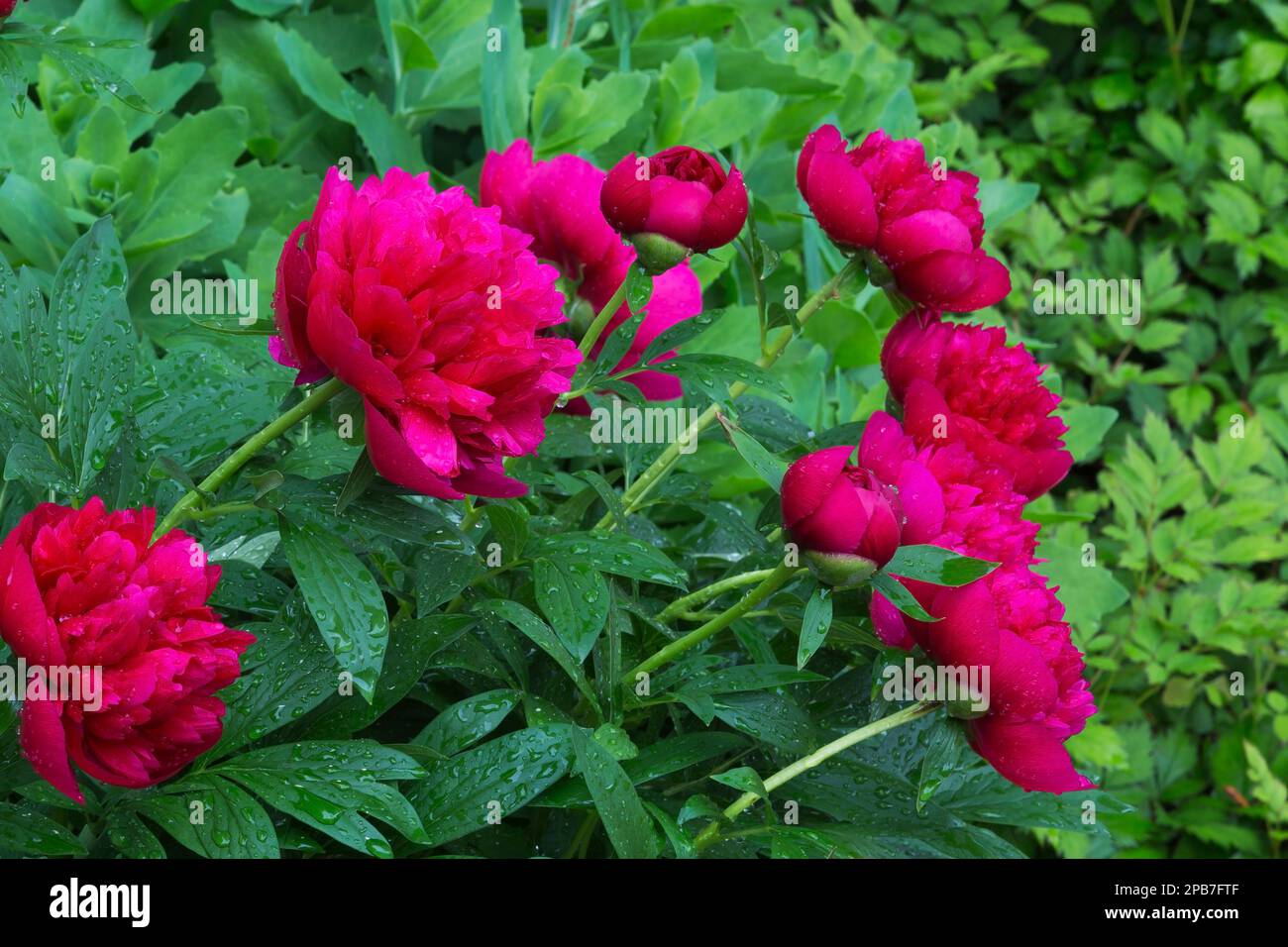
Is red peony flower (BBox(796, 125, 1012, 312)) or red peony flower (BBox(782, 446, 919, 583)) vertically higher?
red peony flower (BBox(796, 125, 1012, 312))

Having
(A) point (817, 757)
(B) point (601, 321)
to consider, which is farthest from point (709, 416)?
(A) point (817, 757)

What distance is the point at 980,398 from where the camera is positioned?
0.69 meters

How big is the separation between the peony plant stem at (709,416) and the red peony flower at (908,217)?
2 centimetres

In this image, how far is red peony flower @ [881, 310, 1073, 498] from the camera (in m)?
0.68

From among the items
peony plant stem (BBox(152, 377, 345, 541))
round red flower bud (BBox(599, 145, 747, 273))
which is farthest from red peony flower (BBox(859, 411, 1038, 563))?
peony plant stem (BBox(152, 377, 345, 541))

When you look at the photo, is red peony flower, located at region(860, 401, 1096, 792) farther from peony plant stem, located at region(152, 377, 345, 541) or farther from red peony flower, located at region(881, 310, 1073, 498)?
peony plant stem, located at region(152, 377, 345, 541)

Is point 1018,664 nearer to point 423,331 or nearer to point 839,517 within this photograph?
point 839,517

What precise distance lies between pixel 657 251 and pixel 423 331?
0.59 ft

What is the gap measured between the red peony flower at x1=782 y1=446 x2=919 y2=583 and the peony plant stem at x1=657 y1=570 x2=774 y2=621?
46 mm

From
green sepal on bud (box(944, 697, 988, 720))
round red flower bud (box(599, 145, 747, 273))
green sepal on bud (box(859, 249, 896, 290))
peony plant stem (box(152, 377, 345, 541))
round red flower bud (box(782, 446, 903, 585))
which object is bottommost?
green sepal on bud (box(944, 697, 988, 720))

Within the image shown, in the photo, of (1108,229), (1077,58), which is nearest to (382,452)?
(1108,229)

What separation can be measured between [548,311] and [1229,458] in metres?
1.58

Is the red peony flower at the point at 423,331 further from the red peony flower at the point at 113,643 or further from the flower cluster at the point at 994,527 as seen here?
the flower cluster at the point at 994,527

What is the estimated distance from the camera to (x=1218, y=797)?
1902mm
